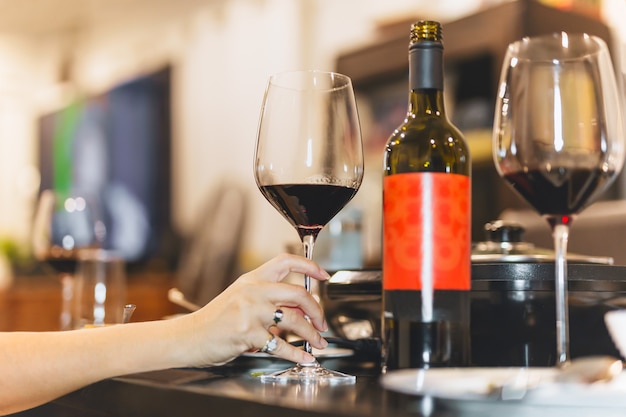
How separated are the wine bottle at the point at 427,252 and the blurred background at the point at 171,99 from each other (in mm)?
2128

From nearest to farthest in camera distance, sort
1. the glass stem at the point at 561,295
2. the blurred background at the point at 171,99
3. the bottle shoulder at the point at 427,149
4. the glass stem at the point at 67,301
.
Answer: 1. the glass stem at the point at 561,295
2. the bottle shoulder at the point at 427,149
3. the glass stem at the point at 67,301
4. the blurred background at the point at 171,99

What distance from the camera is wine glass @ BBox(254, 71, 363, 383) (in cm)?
78

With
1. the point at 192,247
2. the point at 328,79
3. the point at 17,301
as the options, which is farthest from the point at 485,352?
the point at 17,301

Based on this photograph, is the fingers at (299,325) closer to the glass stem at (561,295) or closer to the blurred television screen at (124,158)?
the glass stem at (561,295)

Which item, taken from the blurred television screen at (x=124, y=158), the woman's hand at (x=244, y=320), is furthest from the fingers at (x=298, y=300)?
the blurred television screen at (x=124, y=158)

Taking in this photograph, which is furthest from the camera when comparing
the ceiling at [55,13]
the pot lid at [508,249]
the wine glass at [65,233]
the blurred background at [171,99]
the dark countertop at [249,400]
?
the ceiling at [55,13]

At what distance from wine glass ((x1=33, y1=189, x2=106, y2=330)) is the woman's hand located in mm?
848

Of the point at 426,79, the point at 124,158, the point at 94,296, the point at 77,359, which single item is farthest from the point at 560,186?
the point at 124,158

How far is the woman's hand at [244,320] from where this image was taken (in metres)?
0.74

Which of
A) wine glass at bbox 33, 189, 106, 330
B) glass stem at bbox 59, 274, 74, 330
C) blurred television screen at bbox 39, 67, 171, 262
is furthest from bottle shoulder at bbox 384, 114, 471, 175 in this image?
blurred television screen at bbox 39, 67, 171, 262

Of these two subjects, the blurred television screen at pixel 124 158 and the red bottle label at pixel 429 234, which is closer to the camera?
the red bottle label at pixel 429 234

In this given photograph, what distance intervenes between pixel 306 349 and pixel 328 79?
10.6 inches

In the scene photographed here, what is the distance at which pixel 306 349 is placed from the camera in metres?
0.80

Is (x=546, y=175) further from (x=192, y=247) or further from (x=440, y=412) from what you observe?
(x=192, y=247)
